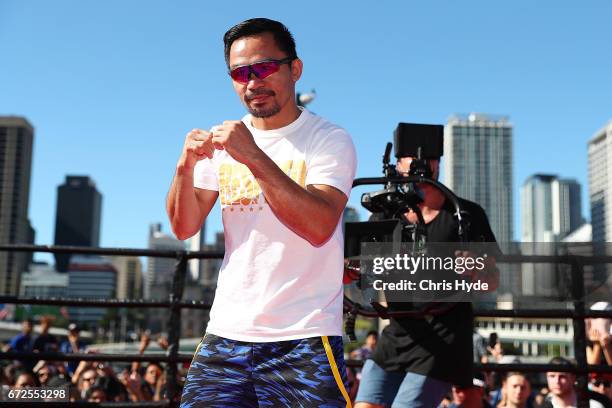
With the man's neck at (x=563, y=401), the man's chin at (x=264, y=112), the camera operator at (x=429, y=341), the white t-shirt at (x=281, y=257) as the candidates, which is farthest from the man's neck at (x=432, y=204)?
the man's neck at (x=563, y=401)

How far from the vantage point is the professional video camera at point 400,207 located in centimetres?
344

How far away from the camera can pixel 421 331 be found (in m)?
3.65

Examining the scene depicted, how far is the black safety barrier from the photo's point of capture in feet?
14.8

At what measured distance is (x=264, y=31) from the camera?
8.14ft

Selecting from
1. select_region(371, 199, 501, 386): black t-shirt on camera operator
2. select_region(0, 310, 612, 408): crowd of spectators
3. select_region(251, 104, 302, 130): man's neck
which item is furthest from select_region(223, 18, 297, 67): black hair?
select_region(0, 310, 612, 408): crowd of spectators

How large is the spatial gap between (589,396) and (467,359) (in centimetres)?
138

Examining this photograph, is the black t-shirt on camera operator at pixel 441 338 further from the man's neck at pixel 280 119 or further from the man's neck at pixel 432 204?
the man's neck at pixel 280 119

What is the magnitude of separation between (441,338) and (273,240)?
5.22 feet

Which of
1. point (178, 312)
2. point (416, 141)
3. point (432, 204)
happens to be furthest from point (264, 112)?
point (178, 312)

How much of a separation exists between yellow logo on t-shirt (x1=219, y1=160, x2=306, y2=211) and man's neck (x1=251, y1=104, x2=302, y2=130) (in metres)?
0.18

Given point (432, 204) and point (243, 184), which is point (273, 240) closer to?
point (243, 184)

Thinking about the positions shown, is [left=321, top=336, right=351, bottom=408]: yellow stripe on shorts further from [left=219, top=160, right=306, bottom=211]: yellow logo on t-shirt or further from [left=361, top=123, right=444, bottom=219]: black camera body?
[left=361, top=123, right=444, bottom=219]: black camera body

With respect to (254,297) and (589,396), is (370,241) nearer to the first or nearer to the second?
(254,297)

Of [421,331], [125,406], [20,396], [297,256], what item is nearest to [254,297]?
[297,256]
